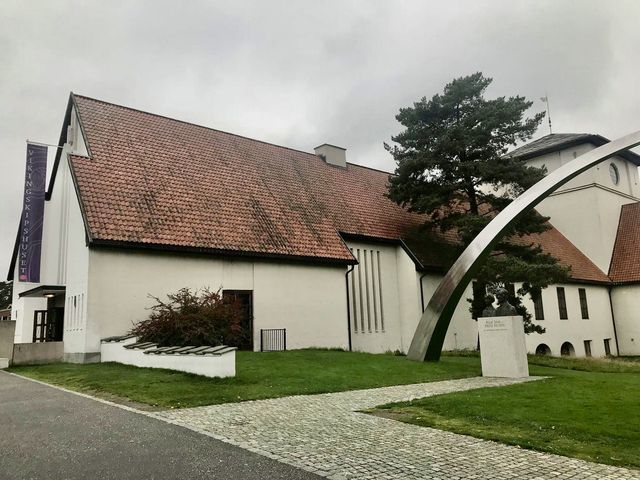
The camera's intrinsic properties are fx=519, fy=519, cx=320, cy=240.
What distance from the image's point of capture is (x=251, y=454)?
5.33 metres

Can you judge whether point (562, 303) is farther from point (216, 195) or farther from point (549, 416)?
point (549, 416)

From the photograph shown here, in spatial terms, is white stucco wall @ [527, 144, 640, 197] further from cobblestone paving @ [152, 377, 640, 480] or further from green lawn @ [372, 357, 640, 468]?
cobblestone paving @ [152, 377, 640, 480]

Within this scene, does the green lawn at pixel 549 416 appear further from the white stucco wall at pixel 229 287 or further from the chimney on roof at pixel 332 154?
the chimney on roof at pixel 332 154

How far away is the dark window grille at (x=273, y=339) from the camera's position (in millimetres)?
19188

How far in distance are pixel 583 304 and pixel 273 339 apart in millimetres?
23192

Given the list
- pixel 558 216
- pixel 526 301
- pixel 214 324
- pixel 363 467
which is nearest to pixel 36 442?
pixel 363 467

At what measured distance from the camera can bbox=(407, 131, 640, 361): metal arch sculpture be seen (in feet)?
51.1

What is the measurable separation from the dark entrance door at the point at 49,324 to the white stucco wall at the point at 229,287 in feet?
26.0

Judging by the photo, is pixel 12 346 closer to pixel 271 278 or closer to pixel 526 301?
pixel 271 278

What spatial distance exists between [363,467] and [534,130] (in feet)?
66.2

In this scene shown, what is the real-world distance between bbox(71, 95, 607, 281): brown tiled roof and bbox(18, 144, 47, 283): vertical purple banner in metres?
3.10

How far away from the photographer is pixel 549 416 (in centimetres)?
770

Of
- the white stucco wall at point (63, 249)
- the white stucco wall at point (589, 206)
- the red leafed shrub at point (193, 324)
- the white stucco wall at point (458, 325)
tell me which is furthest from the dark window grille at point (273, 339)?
the white stucco wall at point (589, 206)

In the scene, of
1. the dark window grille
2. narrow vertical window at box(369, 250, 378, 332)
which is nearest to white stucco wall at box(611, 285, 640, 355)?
narrow vertical window at box(369, 250, 378, 332)
